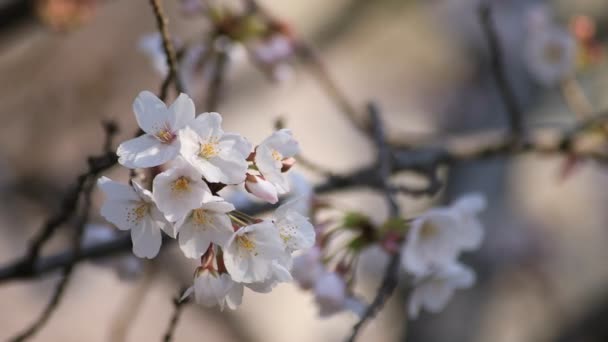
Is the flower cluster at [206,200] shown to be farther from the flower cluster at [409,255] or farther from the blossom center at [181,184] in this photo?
the flower cluster at [409,255]

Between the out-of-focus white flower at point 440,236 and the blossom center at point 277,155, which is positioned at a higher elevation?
the blossom center at point 277,155

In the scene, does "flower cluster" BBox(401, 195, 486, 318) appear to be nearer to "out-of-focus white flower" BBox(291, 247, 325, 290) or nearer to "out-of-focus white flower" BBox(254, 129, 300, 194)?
"out-of-focus white flower" BBox(291, 247, 325, 290)

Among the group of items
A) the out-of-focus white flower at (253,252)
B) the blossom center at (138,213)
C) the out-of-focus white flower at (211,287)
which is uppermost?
the blossom center at (138,213)

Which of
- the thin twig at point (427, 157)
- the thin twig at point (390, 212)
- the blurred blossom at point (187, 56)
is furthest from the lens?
the blurred blossom at point (187, 56)

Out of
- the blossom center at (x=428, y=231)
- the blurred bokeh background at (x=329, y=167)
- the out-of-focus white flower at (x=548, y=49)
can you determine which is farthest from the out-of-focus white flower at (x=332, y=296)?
the blurred bokeh background at (x=329, y=167)

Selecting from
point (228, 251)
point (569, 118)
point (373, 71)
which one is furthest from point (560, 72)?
point (373, 71)

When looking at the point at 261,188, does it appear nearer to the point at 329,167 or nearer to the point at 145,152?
the point at 145,152

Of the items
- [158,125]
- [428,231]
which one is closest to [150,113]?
[158,125]

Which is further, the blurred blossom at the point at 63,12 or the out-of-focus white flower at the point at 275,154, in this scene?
the blurred blossom at the point at 63,12

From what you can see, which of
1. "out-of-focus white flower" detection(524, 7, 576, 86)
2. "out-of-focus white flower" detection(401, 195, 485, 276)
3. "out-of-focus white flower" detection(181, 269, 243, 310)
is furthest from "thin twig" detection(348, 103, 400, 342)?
"out-of-focus white flower" detection(524, 7, 576, 86)
